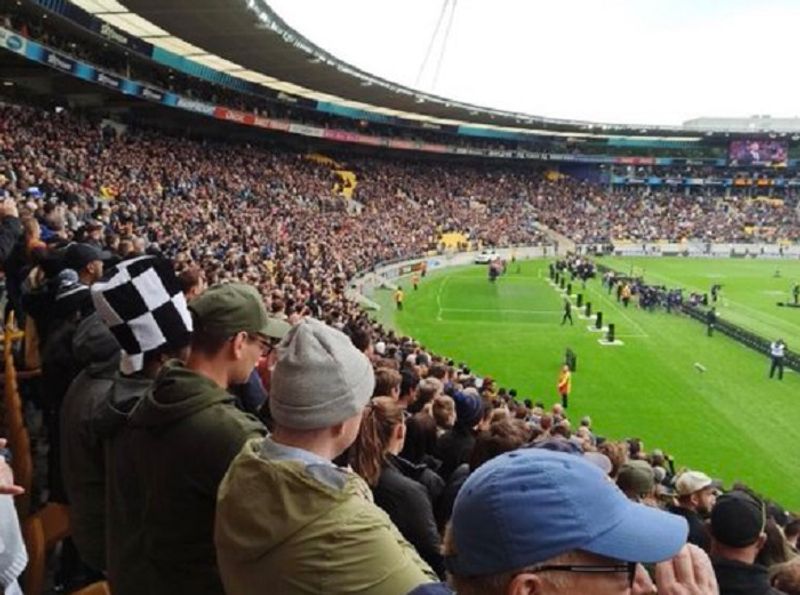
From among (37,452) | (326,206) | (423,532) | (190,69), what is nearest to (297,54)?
(190,69)

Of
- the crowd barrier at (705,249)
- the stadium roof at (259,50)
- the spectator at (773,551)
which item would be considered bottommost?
the crowd barrier at (705,249)

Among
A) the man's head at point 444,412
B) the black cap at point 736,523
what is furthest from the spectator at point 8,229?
the black cap at point 736,523

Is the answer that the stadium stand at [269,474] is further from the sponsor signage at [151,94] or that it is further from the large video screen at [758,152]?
the large video screen at [758,152]

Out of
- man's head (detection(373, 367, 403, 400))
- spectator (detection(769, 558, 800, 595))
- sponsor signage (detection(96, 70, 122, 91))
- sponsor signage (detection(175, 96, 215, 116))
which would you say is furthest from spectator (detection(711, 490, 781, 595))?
sponsor signage (detection(175, 96, 215, 116))

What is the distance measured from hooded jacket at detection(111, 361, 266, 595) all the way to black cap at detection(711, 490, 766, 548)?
7.89ft

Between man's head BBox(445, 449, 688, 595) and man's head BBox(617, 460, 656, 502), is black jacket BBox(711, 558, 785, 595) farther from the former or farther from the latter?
man's head BBox(617, 460, 656, 502)

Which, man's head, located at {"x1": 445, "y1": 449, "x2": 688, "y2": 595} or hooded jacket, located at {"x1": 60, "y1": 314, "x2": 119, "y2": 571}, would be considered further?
hooded jacket, located at {"x1": 60, "y1": 314, "x2": 119, "y2": 571}

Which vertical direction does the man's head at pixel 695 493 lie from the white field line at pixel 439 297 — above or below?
above

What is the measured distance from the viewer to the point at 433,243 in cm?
5594

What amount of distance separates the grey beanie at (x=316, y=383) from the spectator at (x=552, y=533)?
77cm

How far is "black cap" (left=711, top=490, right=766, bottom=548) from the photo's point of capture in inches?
157

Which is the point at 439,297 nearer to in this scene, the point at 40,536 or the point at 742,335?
the point at 742,335

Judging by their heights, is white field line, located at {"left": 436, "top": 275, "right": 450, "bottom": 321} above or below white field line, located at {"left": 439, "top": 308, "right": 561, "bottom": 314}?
below

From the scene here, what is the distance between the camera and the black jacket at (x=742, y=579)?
379cm
